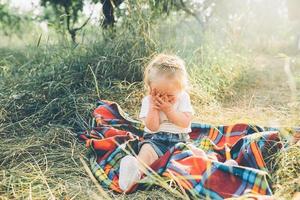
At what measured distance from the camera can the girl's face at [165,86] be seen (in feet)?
8.05

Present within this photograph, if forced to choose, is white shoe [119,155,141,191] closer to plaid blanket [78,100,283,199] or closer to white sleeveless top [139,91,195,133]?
plaid blanket [78,100,283,199]

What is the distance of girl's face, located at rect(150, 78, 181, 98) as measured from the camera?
2453 mm

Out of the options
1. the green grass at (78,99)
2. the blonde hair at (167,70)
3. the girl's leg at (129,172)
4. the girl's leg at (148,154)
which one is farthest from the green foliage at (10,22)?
the girl's leg at (129,172)

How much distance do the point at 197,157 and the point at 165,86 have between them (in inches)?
17.1

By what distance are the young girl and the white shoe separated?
163mm

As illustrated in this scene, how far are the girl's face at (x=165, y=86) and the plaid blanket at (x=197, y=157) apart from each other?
0.97ft

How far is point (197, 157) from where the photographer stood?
226cm

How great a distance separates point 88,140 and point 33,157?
322 millimetres

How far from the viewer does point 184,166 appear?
2242mm

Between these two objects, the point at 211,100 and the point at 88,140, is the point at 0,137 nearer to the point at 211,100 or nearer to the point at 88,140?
the point at 88,140

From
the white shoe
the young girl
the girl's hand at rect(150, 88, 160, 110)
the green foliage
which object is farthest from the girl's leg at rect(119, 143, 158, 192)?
the green foliage

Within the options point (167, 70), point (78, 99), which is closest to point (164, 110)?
point (167, 70)

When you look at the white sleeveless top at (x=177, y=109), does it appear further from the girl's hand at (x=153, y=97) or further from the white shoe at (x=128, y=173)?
the white shoe at (x=128, y=173)

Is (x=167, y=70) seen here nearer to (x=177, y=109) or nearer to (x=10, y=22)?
(x=177, y=109)
